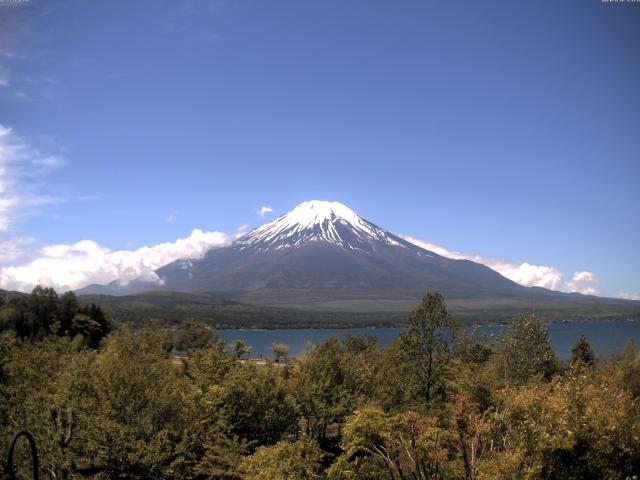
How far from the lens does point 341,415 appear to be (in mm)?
32031

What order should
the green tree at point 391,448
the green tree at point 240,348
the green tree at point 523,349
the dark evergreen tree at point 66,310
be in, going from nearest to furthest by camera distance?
the green tree at point 391,448
the green tree at point 523,349
the green tree at point 240,348
the dark evergreen tree at point 66,310

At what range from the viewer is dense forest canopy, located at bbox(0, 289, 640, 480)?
1631 centimetres

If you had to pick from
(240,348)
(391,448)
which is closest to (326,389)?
(391,448)

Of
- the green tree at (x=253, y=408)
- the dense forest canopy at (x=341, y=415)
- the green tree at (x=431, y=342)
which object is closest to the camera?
the dense forest canopy at (x=341, y=415)

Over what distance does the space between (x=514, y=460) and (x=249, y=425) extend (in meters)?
16.1

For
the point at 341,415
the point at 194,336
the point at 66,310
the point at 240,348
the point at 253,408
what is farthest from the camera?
the point at 66,310

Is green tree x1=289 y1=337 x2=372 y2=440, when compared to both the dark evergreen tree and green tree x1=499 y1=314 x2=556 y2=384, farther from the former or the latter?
the dark evergreen tree

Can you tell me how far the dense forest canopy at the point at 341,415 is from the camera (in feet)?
53.5

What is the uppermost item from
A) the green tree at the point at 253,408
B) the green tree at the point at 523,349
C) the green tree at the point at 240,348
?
the green tree at the point at 523,349

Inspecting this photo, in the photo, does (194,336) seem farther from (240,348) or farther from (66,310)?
(66,310)

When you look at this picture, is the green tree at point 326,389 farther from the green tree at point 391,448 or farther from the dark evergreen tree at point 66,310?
the dark evergreen tree at point 66,310

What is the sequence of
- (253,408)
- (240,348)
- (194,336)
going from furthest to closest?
(194,336) < (240,348) < (253,408)

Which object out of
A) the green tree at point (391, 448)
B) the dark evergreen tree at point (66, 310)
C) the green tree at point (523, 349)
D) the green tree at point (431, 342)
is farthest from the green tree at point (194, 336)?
the green tree at point (391, 448)

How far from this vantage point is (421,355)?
35062 millimetres
